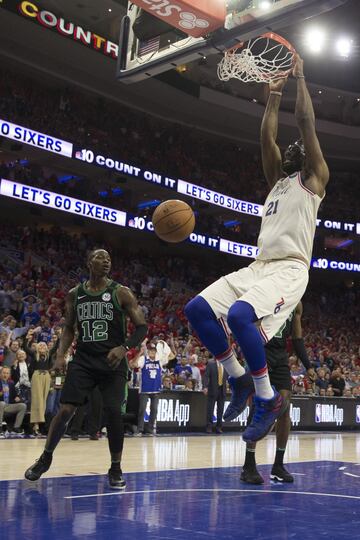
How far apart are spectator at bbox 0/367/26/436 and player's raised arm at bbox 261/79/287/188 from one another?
24.3ft

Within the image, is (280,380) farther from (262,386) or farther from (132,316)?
Result: (262,386)

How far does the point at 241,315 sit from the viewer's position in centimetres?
421

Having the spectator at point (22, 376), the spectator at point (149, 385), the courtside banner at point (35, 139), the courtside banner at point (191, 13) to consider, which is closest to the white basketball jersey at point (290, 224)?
the courtside banner at point (191, 13)

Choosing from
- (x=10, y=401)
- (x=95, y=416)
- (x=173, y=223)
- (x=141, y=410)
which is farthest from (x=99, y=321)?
(x=141, y=410)

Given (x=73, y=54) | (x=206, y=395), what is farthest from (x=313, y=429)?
(x=73, y=54)

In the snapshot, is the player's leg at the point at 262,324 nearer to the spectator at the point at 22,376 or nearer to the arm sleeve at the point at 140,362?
the spectator at the point at 22,376

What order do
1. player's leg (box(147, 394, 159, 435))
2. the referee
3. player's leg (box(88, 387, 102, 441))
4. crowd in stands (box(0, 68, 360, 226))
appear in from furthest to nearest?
1. crowd in stands (box(0, 68, 360, 226))
2. player's leg (box(147, 394, 159, 435))
3. player's leg (box(88, 387, 102, 441))
4. the referee

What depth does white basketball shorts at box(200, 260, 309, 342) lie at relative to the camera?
4.38 meters

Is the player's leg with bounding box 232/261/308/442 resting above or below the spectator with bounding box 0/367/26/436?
above

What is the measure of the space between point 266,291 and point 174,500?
1.86m

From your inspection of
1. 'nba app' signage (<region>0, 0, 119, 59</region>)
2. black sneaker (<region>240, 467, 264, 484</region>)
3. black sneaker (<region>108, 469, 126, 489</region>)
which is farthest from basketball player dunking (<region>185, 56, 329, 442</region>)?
'nba app' signage (<region>0, 0, 119, 59</region>)

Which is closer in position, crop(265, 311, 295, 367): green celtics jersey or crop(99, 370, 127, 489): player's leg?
crop(99, 370, 127, 489): player's leg

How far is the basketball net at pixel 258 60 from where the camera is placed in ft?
22.2

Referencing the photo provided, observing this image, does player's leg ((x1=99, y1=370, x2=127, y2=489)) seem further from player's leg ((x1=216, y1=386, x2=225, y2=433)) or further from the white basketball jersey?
player's leg ((x1=216, y1=386, x2=225, y2=433))
